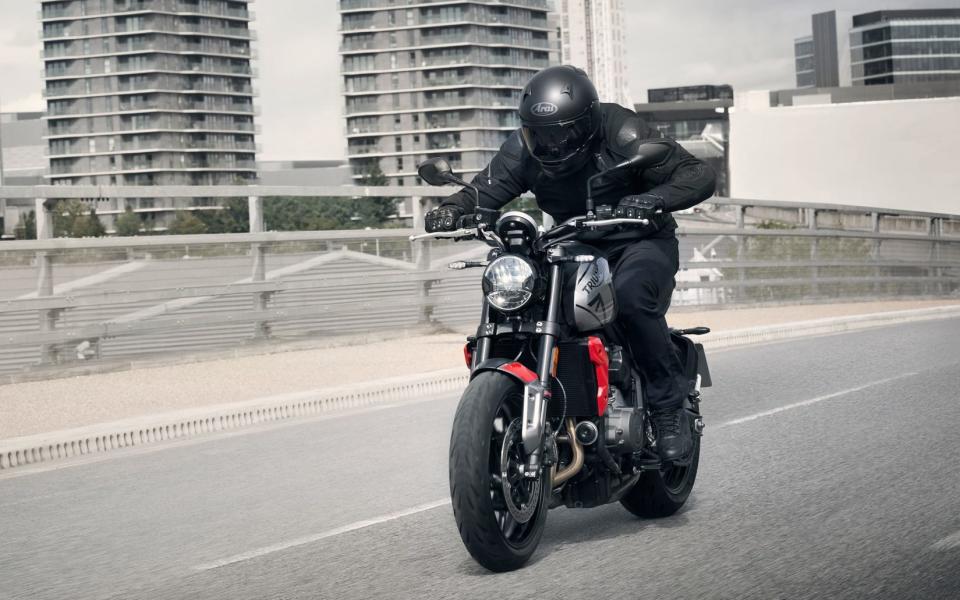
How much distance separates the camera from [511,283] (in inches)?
203

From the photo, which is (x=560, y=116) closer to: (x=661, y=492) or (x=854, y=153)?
(x=661, y=492)

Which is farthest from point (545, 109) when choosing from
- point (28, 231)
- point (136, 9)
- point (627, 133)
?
point (136, 9)

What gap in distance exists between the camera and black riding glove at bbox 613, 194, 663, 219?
5.42 meters

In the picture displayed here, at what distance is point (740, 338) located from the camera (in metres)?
16.8

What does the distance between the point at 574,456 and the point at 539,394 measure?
419 millimetres

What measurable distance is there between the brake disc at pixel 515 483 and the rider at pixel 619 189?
33.8 inches

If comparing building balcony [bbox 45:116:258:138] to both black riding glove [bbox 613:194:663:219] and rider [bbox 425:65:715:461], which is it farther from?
black riding glove [bbox 613:194:663:219]

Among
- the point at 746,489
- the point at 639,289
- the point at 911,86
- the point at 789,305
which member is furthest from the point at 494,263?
the point at 911,86

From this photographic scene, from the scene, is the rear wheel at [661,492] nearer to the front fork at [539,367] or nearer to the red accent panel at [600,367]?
the red accent panel at [600,367]

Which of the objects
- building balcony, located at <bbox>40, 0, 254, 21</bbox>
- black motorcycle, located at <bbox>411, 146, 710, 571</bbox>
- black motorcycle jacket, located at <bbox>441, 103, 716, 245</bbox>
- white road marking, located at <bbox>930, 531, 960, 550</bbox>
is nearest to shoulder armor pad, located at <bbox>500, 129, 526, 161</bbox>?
black motorcycle jacket, located at <bbox>441, 103, 716, 245</bbox>

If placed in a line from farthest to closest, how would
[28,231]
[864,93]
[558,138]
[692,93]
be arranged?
[692,93]
[864,93]
[28,231]
[558,138]

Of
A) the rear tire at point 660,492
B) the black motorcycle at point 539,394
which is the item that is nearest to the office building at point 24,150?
the rear tire at point 660,492

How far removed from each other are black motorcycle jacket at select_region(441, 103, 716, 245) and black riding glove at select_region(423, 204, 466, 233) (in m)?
0.11

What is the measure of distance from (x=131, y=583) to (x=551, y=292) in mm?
1997
